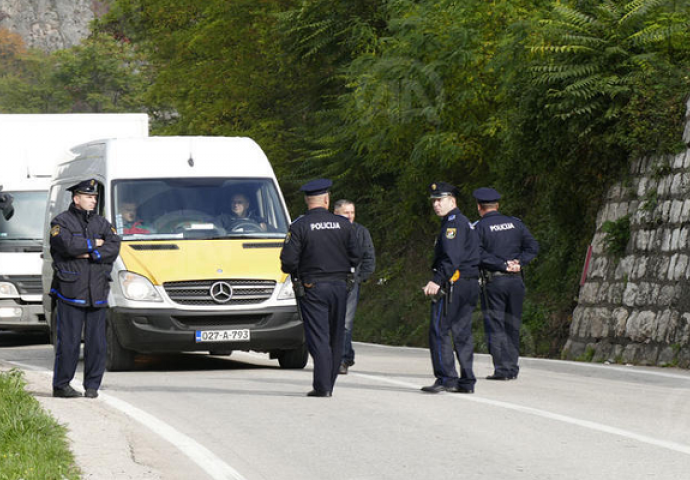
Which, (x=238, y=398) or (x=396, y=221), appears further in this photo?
(x=396, y=221)

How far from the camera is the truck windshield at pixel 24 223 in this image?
63.9ft

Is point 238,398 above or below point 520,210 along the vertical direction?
below

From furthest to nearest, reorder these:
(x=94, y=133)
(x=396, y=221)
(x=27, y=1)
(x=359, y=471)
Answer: (x=27, y=1)
(x=396, y=221)
(x=94, y=133)
(x=359, y=471)

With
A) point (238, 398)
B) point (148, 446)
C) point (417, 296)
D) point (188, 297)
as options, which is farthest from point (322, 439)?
point (417, 296)

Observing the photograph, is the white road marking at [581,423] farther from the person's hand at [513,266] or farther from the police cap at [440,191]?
the police cap at [440,191]

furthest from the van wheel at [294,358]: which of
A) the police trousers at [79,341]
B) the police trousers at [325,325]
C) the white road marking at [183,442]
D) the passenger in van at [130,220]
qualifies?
the police trousers at [79,341]

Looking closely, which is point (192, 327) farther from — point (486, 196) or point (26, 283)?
point (26, 283)

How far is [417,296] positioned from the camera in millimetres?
25641

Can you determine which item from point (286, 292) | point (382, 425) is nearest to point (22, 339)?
point (286, 292)

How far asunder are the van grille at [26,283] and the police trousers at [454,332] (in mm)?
9960

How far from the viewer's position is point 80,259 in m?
10.4

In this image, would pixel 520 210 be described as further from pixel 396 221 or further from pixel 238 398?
pixel 238 398

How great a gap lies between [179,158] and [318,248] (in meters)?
4.20

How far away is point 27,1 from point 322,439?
15088 centimetres
